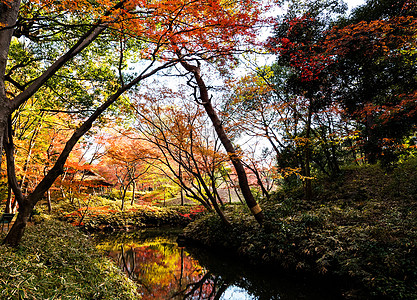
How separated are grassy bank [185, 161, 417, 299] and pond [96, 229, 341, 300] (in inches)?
15.6

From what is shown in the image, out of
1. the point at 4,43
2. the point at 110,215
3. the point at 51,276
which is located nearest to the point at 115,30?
the point at 4,43

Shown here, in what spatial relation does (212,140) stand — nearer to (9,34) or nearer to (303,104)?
(303,104)

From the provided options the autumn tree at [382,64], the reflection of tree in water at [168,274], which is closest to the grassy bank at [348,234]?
the reflection of tree in water at [168,274]

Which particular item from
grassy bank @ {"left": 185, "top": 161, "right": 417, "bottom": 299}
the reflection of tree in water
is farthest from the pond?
grassy bank @ {"left": 185, "top": 161, "right": 417, "bottom": 299}

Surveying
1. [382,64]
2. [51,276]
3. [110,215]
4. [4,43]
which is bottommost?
[110,215]

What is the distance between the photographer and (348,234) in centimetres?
495

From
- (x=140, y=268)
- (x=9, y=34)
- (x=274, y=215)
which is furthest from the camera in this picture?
(x=274, y=215)

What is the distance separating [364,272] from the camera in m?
3.90

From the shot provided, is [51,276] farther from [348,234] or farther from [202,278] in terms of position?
[348,234]

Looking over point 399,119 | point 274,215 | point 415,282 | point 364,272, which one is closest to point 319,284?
point 364,272

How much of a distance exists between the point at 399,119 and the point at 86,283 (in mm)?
7444

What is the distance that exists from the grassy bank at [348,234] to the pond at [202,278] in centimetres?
40

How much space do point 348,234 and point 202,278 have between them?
3.79 meters

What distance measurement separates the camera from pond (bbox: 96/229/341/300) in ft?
15.0
